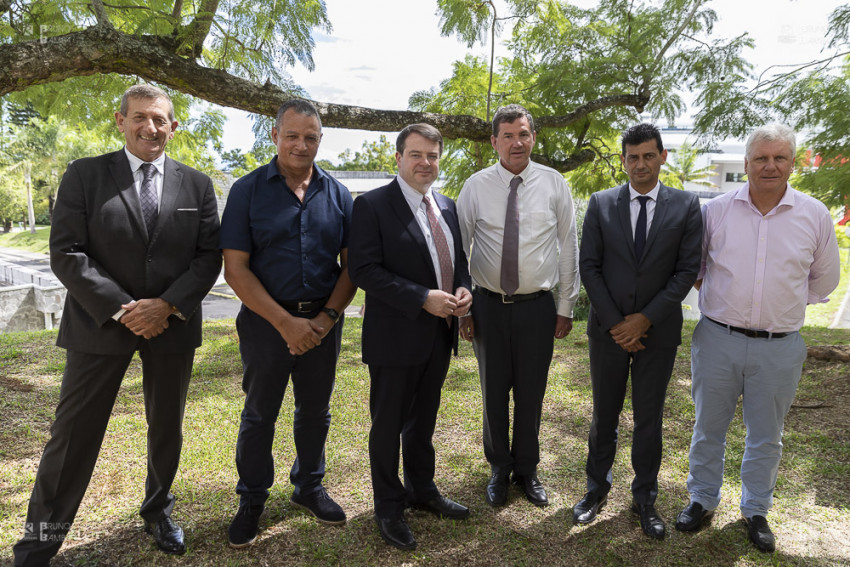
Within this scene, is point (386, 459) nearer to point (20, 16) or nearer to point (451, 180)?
point (20, 16)

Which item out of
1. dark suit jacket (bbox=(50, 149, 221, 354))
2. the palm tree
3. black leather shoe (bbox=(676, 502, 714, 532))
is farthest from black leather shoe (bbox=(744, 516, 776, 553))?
the palm tree

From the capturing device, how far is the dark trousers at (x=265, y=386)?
322cm

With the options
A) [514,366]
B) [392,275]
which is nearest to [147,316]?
[392,275]

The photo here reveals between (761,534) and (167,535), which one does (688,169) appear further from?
(167,535)

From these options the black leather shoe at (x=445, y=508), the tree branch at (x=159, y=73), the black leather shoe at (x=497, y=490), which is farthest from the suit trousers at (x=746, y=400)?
the tree branch at (x=159, y=73)

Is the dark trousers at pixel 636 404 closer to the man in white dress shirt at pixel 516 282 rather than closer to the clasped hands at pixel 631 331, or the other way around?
the clasped hands at pixel 631 331

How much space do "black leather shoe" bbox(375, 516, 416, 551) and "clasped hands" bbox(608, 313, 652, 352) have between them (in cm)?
169

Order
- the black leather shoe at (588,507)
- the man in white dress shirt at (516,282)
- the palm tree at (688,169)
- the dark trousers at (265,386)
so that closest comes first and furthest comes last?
1. the dark trousers at (265,386)
2. the black leather shoe at (588,507)
3. the man in white dress shirt at (516,282)
4. the palm tree at (688,169)

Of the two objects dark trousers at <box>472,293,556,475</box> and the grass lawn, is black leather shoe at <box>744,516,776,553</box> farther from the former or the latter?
dark trousers at <box>472,293,556,475</box>

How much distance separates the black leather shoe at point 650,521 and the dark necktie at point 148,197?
3352 mm

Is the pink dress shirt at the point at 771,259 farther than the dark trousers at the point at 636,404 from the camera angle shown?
No

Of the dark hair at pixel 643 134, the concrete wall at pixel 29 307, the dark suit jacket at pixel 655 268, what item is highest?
the dark hair at pixel 643 134

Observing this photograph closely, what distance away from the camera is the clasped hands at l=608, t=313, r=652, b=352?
10.8 ft

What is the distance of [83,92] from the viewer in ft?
23.3
